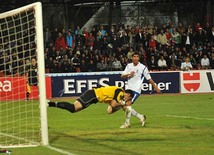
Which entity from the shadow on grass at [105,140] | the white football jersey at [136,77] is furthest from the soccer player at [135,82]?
the shadow on grass at [105,140]

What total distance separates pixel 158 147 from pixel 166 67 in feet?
70.3

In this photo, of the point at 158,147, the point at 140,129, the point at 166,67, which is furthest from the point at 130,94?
the point at 166,67

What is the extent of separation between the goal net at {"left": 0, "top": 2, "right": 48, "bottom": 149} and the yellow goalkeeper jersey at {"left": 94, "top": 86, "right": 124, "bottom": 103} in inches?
61.8

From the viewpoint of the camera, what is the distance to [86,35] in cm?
3450

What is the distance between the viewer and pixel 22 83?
81.8 feet

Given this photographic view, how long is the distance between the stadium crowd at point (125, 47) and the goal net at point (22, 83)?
6.62 meters

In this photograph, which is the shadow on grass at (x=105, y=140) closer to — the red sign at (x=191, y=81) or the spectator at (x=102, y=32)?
the red sign at (x=191, y=81)

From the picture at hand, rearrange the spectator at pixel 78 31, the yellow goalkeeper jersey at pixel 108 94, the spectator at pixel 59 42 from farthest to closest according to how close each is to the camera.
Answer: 1. the spectator at pixel 78 31
2. the spectator at pixel 59 42
3. the yellow goalkeeper jersey at pixel 108 94

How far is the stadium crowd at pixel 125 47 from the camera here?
32812 millimetres

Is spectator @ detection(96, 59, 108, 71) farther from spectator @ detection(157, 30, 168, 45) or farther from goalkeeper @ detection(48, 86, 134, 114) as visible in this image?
goalkeeper @ detection(48, 86, 134, 114)

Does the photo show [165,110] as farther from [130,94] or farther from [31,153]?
[31,153]

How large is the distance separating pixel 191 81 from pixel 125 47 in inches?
206

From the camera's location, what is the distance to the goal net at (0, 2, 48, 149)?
11.9m

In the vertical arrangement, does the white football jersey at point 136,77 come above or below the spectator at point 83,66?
below
